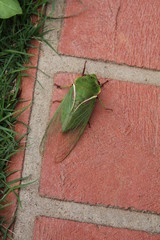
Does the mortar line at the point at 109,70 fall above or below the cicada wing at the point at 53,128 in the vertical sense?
above

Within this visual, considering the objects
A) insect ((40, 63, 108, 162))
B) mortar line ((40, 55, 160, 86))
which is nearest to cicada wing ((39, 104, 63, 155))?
insect ((40, 63, 108, 162))

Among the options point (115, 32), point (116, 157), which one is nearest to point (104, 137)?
point (116, 157)

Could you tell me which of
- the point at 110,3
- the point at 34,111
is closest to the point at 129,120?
the point at 34,111

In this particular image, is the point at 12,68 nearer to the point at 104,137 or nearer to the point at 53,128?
the point at 53,128

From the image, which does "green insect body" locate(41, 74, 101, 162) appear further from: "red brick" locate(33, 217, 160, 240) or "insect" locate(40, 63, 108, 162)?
"red brick" locate(33, 217, 160, 240)

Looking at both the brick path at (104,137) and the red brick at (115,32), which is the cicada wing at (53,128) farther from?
the red brick at (115,32)

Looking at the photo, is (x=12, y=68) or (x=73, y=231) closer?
Answer: (x=73, y=231)

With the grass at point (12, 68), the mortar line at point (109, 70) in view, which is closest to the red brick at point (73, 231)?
the grass at point (12, 68)
